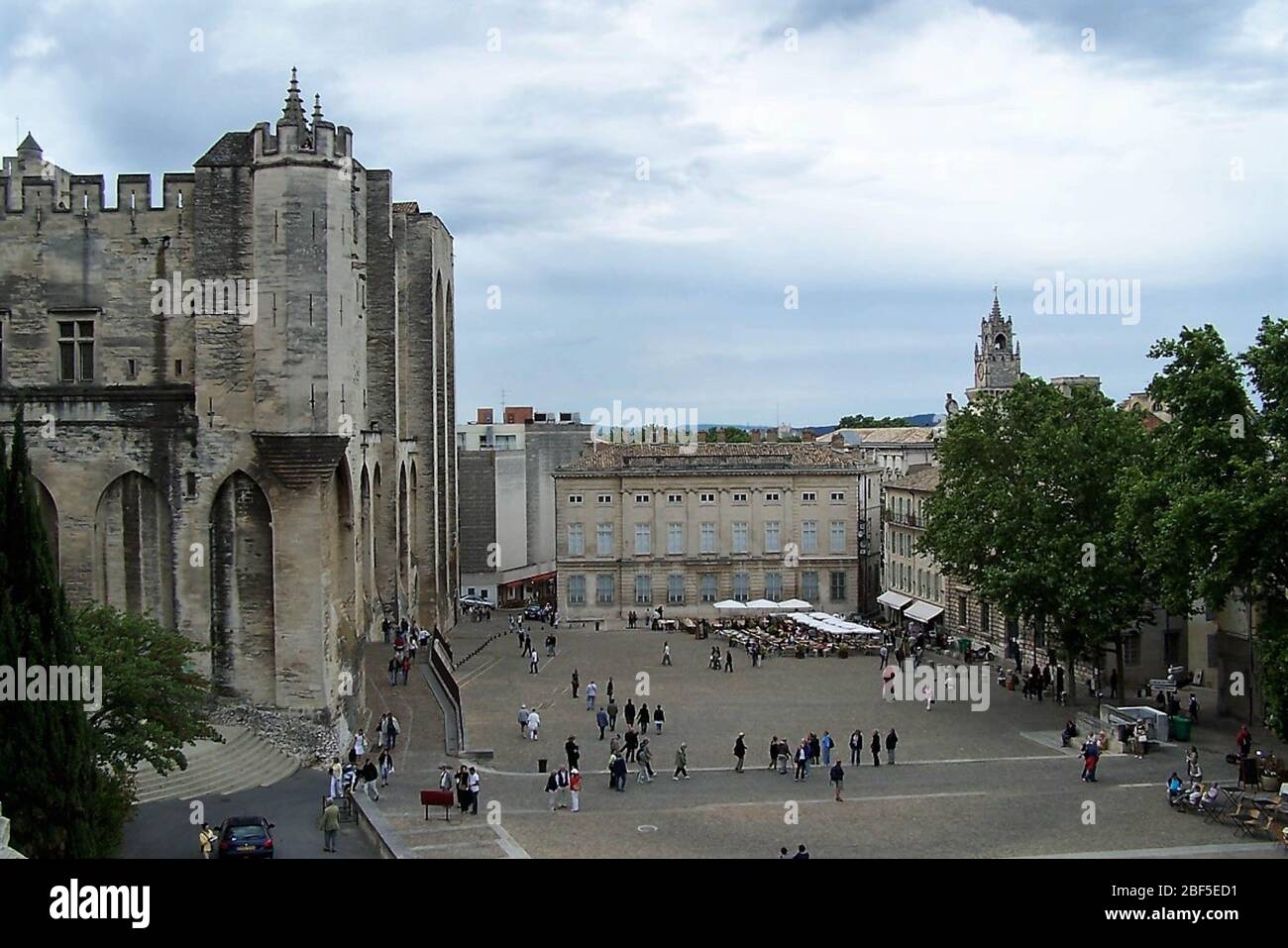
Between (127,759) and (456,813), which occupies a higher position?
(127,759)

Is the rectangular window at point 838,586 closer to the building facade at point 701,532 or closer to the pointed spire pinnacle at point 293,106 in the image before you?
the building facade at point 701,532

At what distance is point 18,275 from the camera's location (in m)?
36.7

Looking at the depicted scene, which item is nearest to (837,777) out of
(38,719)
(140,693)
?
(140,693)

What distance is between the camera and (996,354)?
137 m

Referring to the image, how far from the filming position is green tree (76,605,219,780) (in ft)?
78.5

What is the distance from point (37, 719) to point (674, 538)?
52850mm

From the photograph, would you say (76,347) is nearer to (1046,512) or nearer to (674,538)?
(1046,512)

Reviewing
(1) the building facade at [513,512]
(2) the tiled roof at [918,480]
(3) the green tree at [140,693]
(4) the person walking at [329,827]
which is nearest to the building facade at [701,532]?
(2) the tiled roof at [918,480]

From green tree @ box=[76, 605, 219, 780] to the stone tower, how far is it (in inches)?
4649

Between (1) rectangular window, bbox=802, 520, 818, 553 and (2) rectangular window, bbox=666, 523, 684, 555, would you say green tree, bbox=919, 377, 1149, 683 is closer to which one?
(1) rectangular window, bbox=802, 520, 818, 553

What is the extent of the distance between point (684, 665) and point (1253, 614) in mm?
22713

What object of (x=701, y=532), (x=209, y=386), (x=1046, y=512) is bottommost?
(x=701, y=532)
